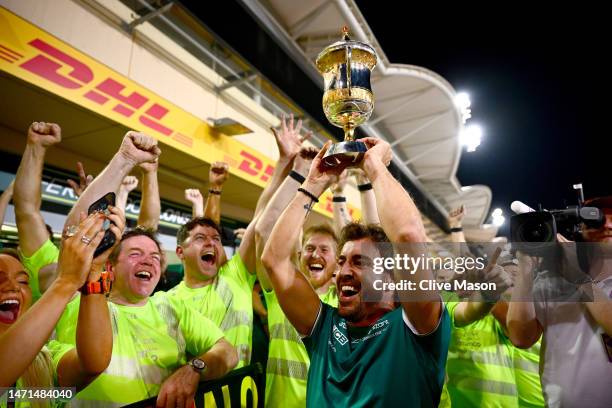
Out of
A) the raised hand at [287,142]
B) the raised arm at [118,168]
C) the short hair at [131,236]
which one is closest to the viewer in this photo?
the raised arm at [118,168]

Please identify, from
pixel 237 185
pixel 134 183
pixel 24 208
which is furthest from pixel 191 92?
pixel 24 208

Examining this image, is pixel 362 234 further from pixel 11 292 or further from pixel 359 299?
pixel 11 292

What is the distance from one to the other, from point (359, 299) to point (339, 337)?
0.63 ft

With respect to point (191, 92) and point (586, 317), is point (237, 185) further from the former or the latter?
point (586, 317)

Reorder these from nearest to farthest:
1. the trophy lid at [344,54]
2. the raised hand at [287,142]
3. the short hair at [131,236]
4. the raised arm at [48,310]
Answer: the raised arm at [48,310], the trophy lid at [344,54], the short hair at [131,236], the raised hand at [287,142]

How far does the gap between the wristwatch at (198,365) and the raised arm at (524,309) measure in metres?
1.71

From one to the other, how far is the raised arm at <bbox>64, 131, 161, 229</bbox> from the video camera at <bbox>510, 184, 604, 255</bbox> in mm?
1931

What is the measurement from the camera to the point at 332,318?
166cm

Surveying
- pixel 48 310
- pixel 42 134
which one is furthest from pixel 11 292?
pixel 42 134

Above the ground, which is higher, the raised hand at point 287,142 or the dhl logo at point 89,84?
the dhl logo at point 89,84

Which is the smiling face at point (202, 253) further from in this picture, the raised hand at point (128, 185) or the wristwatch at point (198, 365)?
the wristwatch at point (198, 365)

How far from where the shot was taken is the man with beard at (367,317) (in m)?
1.28

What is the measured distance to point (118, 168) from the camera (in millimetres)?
1765

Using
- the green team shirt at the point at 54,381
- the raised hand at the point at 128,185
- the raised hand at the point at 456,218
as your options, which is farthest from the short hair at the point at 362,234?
the raised hand at the point at 456,218
